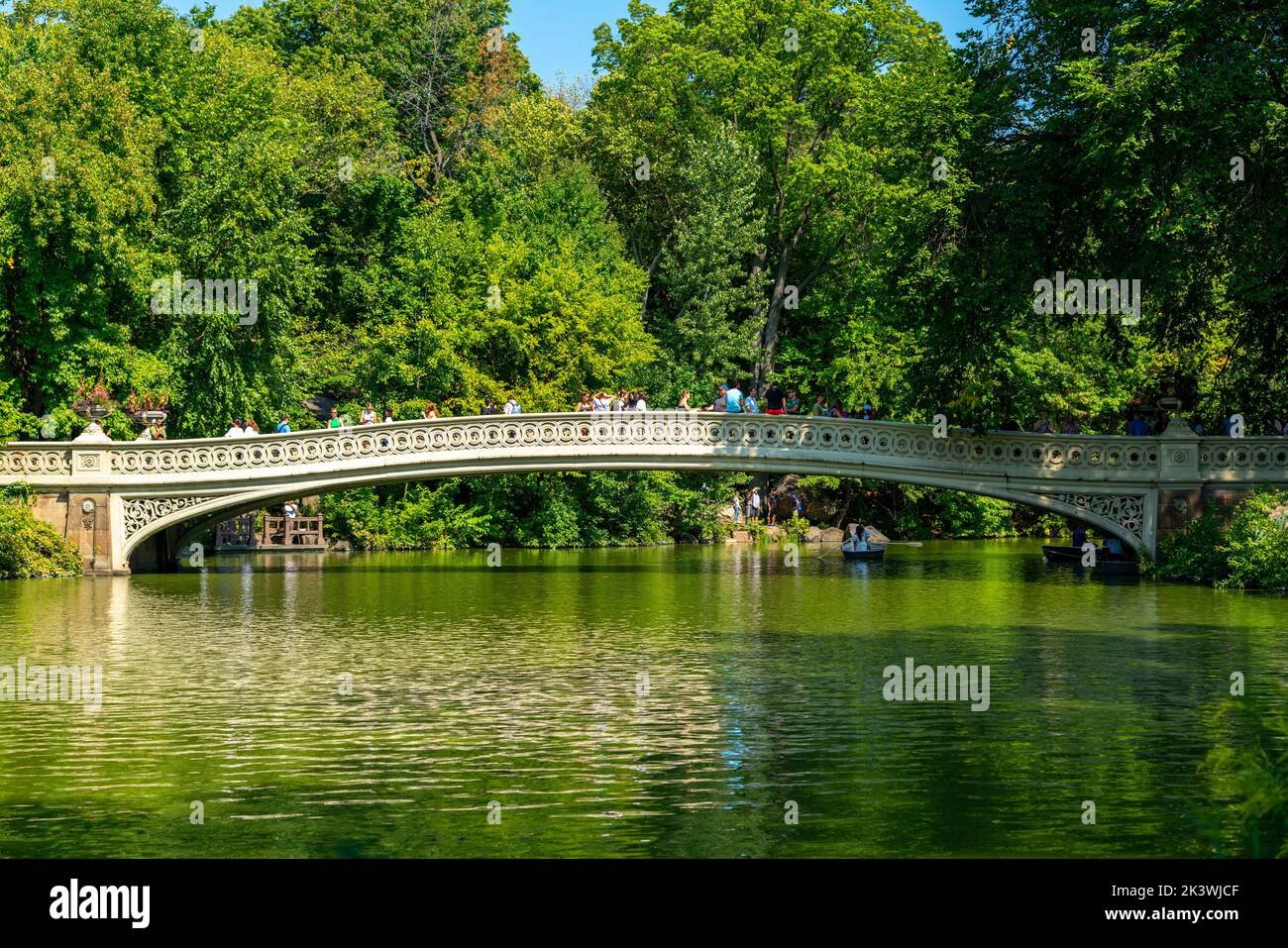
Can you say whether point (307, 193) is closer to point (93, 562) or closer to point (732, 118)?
point (732, 118)

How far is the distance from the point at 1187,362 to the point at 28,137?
22636mm

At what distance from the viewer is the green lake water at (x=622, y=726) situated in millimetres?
10023

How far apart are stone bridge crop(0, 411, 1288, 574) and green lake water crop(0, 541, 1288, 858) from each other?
447 cm

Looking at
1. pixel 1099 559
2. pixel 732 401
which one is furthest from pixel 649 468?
pixel 1099 559

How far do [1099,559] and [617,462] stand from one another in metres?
9.83

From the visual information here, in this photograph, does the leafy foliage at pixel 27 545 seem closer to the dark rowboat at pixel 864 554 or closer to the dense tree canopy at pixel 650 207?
the dense tree canopy at pixel 650 207

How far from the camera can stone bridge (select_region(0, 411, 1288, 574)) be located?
98.5 ft

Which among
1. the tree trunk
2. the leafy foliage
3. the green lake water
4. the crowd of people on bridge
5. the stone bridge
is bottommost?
the green lake water

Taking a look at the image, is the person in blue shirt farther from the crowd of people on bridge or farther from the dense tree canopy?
the dense tree canopy

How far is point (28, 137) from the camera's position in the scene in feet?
109

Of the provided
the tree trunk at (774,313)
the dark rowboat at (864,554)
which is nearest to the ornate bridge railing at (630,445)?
the dark rowboat at (864,554)

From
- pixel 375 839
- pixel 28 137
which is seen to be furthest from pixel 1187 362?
pixel 375 839

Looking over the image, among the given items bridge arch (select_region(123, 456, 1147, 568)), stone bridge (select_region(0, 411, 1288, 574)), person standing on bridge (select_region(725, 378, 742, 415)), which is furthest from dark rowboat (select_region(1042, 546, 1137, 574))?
person standing on bridge (select_region(725, 378, 742, 415))

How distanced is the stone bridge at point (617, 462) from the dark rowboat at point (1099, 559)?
82 centimetres
